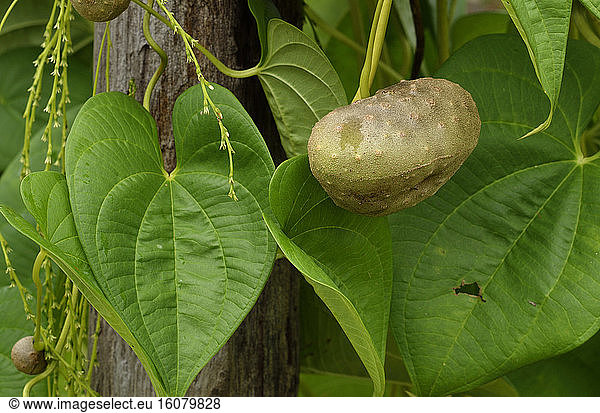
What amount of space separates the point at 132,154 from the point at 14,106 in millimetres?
359

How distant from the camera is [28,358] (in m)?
0.37

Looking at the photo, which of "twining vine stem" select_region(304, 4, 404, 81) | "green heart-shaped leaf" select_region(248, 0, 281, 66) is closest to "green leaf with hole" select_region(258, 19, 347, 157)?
"green heart-shaped leaf" select_region(248, 0, 281, 66)

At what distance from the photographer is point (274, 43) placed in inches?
14.9

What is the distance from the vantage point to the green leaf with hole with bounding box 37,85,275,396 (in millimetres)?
308

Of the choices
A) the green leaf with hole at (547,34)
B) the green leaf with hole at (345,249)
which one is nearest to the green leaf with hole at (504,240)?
the green leaf with hole at (345,249)

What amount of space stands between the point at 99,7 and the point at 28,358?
0.21m

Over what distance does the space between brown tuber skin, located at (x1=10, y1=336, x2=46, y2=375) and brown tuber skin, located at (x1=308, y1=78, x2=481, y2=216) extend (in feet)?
0.68

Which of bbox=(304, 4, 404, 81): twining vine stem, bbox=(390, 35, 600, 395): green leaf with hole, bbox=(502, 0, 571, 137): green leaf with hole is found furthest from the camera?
bbox=(304, 4, 404, 81): twining vine stem

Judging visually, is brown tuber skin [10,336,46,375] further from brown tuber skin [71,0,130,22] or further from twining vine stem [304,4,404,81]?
twining vine stem [304,4,404,81]

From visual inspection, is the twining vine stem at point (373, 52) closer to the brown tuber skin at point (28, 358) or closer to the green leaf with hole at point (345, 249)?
the green leaf with hole at point (345, 249)

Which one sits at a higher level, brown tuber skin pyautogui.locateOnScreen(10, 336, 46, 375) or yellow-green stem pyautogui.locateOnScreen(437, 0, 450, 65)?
yellow-green stem pyautogui.locateOnScreen(437, 0, 450, 65)
